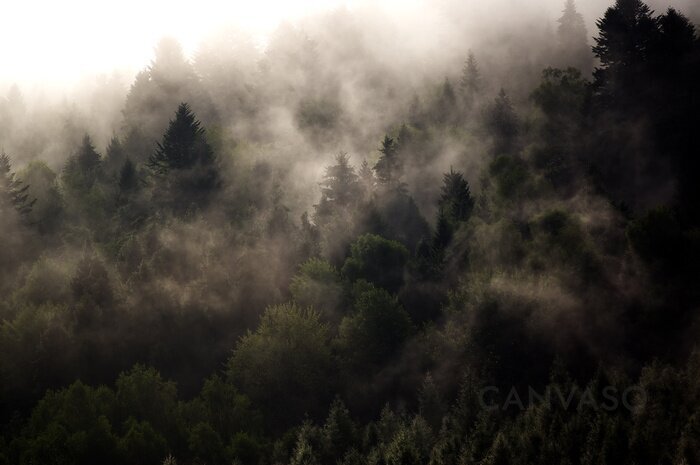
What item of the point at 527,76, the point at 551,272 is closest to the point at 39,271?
the point at 551,272

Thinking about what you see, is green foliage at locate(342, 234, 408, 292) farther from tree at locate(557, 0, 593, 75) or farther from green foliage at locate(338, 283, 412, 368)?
tree at locate(557, 0, 593, 75)

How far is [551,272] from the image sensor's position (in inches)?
2327

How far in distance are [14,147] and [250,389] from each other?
70.4 metres

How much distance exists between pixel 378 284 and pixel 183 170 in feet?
89.6

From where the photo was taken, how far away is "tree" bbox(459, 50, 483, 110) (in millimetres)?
103438

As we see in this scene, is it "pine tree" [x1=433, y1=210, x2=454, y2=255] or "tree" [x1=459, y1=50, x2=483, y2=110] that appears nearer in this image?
"pine tree" [x1=433, y1=210, x2=454, y2=255]

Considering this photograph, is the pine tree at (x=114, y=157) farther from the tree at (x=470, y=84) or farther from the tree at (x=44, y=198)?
the tree at (x=470, y=84)

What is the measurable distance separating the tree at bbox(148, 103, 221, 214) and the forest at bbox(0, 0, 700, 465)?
0.86 ft

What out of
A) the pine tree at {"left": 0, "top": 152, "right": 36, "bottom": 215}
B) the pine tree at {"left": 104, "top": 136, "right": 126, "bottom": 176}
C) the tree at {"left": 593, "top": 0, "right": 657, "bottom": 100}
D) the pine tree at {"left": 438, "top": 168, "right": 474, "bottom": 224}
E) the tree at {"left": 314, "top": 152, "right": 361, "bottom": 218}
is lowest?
the pine tree at {"left": 438, "top": 168, "right": 474, "bottom": 224}

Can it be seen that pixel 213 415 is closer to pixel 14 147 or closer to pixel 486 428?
pixel 486 428

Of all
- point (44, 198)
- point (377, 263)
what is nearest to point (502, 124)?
point (377, 263)

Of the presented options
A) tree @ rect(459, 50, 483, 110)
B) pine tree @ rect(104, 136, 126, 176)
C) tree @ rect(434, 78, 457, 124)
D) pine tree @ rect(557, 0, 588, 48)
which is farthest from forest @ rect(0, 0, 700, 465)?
pine tree @ rect(557, 0, 588, 48)

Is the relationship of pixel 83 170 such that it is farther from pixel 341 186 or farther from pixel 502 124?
pixel 502 124

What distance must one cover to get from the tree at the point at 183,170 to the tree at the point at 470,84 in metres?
42.0
